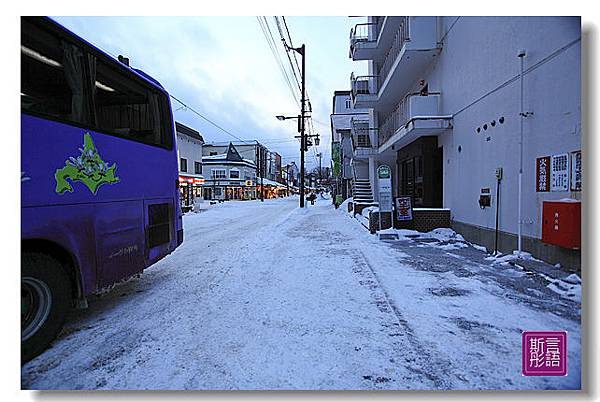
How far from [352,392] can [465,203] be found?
6.83 meters

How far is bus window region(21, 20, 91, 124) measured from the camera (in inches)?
96.6

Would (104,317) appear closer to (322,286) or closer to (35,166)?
(35,166)

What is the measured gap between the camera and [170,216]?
4473mm

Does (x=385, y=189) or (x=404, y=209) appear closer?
(x=404, y=209)

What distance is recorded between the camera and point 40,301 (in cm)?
258

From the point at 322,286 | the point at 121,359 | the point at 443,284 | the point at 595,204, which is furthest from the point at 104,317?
the point at 595,204

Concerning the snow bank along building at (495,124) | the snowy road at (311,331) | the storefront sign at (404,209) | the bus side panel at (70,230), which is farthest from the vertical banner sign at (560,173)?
the bus side panel at (70,230)

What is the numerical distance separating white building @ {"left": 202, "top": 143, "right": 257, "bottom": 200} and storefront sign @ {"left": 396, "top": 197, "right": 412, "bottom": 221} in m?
25.6

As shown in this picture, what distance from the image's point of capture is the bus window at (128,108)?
3.25 metres

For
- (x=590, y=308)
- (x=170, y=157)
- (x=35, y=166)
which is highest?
(x=170, y=157)

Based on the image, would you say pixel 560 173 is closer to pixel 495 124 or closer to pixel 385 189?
pixel 495 124

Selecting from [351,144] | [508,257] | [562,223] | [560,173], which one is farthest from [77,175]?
[351,144]

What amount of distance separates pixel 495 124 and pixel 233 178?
38674mm

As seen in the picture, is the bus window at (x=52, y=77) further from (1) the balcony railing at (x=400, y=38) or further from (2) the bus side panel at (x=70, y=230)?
(1) the balcony railing at (x=400, y=38)
